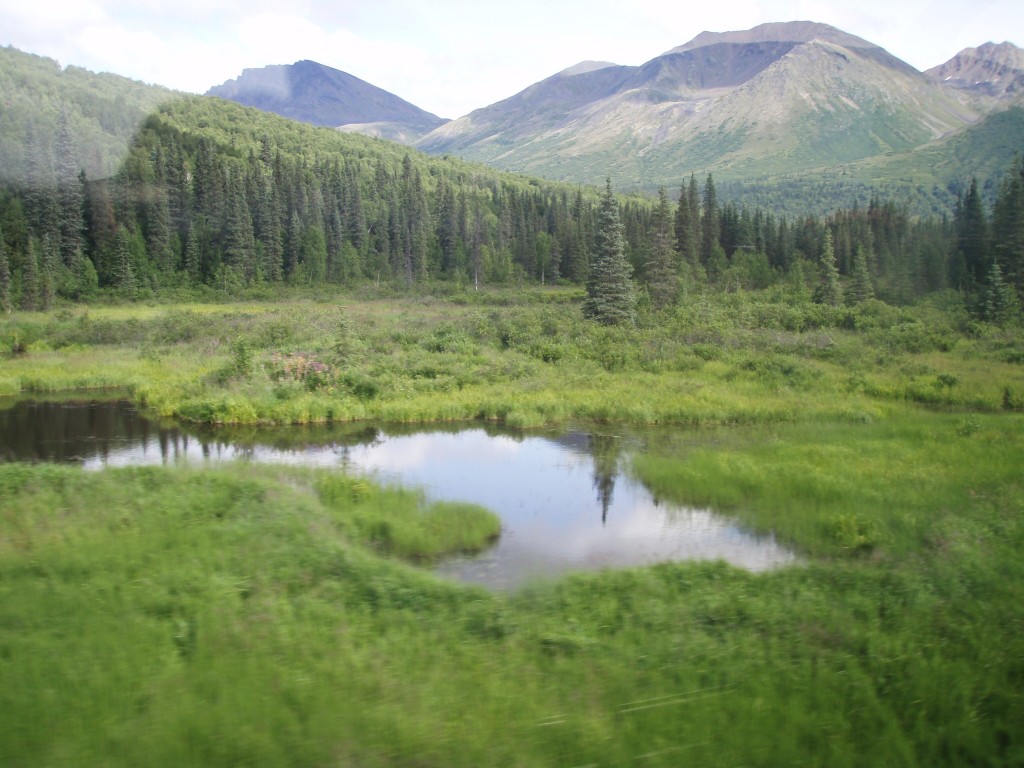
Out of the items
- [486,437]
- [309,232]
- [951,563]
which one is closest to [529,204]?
[309,232]

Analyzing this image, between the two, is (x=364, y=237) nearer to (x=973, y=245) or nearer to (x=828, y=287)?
(x=828, y=287)

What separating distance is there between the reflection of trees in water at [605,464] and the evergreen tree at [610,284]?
954 inches

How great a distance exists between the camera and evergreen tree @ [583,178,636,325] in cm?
4628

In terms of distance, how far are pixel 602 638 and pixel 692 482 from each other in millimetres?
9576

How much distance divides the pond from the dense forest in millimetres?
31750

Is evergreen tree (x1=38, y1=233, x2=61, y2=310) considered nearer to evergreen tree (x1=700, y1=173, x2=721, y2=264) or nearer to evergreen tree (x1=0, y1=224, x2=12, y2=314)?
evergreen tree (x1=0, y1=224, x2=12, y2=314)

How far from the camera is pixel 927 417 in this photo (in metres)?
22.6

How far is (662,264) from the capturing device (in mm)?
57344

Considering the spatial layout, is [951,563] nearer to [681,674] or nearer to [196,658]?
[681,674]

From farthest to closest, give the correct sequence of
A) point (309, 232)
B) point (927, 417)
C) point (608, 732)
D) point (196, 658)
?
point (309, 232), point (927, 417), point (196, 658), point (608, 732)

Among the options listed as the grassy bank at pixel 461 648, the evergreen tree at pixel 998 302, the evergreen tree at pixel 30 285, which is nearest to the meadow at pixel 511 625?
the grassy bank at pixel 461 648

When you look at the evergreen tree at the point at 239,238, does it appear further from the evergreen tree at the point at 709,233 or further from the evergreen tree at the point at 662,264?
the evergreen tree at the point at 709,233

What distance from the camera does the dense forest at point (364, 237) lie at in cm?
6088

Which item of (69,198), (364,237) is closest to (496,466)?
(69,198)
